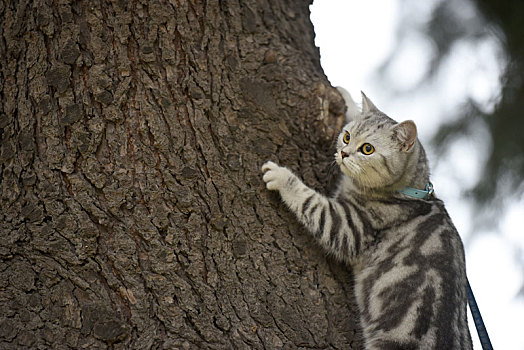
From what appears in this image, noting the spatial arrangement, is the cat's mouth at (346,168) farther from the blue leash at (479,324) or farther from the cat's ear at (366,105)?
the blue leash at (479,324)

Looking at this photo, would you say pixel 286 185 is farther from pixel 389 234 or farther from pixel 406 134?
pixel 406 134

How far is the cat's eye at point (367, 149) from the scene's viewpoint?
2.54 meters

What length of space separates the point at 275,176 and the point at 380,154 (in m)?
0.73

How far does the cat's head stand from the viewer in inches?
97.5

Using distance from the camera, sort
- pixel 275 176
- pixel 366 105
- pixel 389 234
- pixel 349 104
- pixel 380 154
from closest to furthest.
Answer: pixel 275 176 → pixel 389 234 → pixel 380 154 → pixel 366 105 → pixel 349 104

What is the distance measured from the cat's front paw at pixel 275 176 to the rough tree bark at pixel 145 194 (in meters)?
0.04

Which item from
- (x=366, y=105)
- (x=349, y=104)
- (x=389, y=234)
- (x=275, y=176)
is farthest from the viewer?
(x=349, y=104)

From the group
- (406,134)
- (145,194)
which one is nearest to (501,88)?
(406,134)

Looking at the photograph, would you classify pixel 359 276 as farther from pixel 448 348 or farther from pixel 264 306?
pixel 264 306

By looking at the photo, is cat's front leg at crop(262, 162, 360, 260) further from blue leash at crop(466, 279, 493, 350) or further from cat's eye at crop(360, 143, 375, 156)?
blue leash at crop(466, 279, 493, 350)

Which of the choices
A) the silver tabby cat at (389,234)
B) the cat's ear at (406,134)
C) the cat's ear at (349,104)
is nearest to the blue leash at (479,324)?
the silver tabby cat at (389,234)

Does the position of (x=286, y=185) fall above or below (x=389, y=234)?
below

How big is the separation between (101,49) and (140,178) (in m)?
0.53

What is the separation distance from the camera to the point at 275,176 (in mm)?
Result: 2100
